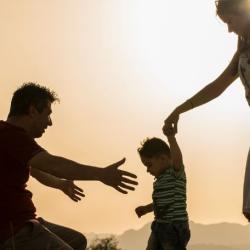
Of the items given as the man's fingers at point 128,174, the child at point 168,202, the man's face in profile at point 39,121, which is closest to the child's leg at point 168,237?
the child at point 168,202

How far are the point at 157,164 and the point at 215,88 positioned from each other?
335cm

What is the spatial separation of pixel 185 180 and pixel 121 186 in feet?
13.9

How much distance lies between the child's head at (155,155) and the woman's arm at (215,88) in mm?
2720

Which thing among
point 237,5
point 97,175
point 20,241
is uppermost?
point 237,5

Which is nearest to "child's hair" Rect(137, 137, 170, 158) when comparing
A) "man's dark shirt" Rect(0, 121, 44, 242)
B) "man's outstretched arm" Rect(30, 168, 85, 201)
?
"man's outstretched arm" Rect(30, 168, 85, 201)

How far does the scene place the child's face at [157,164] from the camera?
9.66 meters

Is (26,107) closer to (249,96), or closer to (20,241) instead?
(20,241)

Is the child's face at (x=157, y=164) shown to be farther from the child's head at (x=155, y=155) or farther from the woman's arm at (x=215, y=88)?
the woman's arm at (x=215, y=88)

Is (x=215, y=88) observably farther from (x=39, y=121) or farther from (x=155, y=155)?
(x=155, y=155)

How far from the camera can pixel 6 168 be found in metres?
6.23

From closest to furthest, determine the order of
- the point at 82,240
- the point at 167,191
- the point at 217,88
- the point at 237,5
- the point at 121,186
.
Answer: the point at 121,186 < the point at 237,5 < the point at 217,88 < the point at 82,240 < the point at 167,191

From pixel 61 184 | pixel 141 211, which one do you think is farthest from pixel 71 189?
pixel 141 211

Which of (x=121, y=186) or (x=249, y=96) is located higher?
(x=249, y=96)

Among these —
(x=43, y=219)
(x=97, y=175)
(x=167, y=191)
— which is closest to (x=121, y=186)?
(x=97, y=175)
